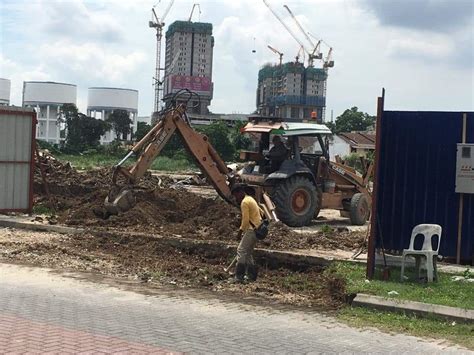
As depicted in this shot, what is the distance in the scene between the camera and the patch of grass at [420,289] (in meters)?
8.65

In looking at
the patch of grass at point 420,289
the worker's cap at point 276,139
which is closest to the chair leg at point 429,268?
the patch of grass at point 420,289

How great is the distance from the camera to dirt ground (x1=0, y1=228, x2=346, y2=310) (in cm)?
974

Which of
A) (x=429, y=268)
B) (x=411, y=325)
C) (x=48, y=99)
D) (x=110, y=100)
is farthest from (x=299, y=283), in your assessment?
(x=110, y=100)

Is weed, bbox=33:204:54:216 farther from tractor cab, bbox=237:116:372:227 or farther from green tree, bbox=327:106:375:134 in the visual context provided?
green tree, bbox=327:106:375:134

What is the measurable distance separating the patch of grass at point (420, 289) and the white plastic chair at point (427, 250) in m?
0.22

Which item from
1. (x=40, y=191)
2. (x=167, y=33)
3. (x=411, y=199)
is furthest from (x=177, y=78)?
(x=411, y=199)

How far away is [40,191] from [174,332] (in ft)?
46.9

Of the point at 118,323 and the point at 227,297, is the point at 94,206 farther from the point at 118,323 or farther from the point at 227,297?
the point at 118,323

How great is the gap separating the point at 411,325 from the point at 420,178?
3503 millimetres


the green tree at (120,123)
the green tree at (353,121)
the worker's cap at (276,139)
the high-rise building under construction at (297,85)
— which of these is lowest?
the worker's cap at (276,139)

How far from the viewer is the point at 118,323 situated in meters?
7.57

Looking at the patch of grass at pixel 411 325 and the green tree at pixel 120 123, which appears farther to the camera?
the green tree at pixel 120 123

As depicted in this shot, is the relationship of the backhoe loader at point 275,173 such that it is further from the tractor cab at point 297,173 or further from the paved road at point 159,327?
the paved road at point 159,327

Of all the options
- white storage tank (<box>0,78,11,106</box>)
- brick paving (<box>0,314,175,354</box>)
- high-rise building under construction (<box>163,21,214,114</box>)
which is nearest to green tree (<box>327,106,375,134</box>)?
high-rise building under construction (<box>163,21,214,114</box>)
